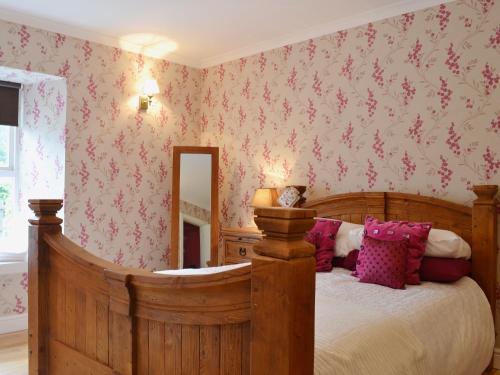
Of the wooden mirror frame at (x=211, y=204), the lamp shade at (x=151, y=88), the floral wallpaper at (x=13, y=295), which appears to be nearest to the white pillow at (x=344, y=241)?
the wooden mirror frame at (x=211, y=204)

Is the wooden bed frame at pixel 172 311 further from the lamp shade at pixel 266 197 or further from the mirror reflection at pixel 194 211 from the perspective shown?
the mirror reflection at pixel 194 211

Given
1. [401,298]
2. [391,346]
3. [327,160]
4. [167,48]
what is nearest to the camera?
[391,346]

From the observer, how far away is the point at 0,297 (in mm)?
3410

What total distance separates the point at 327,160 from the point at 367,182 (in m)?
0.41

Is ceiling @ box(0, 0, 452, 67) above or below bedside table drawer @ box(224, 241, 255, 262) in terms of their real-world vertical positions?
above

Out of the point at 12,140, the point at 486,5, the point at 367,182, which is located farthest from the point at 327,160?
the point at 12,140

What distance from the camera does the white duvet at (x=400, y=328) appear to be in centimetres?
151

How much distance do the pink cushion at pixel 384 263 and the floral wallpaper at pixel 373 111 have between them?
723 millimetres

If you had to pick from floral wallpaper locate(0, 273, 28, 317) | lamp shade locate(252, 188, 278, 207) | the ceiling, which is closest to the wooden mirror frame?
lamp shade locate(252, 188, 278, 207)

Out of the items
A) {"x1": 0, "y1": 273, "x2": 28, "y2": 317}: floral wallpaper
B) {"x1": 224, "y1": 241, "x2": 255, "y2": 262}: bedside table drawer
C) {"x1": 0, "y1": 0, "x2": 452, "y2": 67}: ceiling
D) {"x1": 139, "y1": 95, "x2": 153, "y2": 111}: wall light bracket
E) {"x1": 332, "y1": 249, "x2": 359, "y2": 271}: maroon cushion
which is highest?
{"x1": 0, "y1": 0, "x2": 452, "y2": 67}: ceiling

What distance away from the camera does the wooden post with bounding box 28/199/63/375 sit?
1803 millimetres

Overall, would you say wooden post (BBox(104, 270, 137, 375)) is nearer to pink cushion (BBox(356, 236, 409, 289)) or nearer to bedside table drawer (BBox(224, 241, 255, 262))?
pink cushion (BBox(356, 236, 409, 289))

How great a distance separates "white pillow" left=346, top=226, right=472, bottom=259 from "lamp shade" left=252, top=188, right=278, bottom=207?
4.57ft

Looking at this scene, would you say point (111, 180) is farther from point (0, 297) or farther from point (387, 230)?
point (387, 230)
